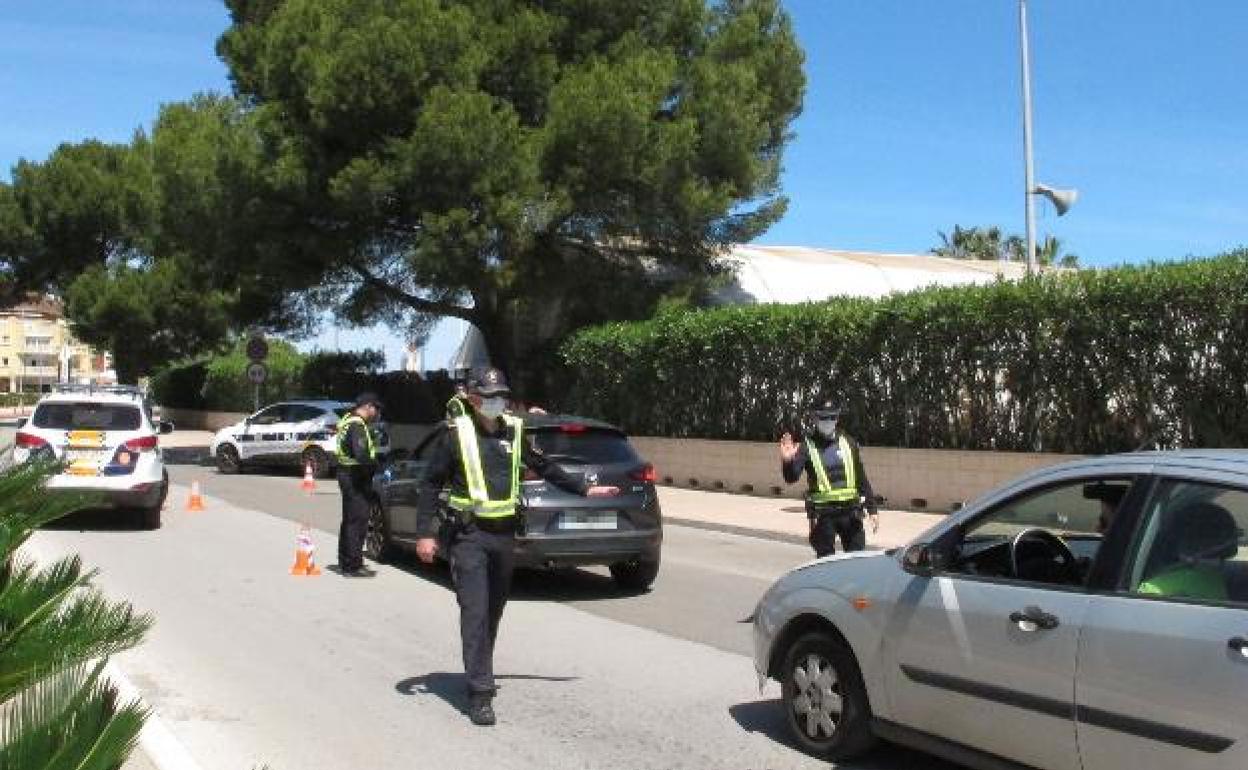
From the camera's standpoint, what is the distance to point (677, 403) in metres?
23.9

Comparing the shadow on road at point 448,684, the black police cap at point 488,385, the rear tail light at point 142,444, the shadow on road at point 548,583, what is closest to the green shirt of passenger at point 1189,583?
the black police cap at point 488,385

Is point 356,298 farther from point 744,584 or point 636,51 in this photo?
point 744,584

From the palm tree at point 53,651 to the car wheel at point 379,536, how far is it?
6.07 m

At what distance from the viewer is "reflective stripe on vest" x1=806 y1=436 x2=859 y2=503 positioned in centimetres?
893

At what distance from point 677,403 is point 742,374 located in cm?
209

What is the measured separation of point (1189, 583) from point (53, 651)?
3840 millimetres

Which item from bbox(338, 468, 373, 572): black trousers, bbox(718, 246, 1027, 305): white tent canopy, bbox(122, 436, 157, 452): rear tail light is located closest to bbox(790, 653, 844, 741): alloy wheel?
bbox(338, 468, 373, 572): black trousers

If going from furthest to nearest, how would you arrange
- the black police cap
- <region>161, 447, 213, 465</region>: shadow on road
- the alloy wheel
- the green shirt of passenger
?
<region>161, 447, 213, 465</region>: shadow on road
the black police cap
the alloy wheel
the green shirt of passenger

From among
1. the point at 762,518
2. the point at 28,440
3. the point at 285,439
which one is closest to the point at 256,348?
the point at 285,439

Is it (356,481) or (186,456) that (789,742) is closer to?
(356,481)

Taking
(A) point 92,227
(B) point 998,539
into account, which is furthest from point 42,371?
(B) point 998,539

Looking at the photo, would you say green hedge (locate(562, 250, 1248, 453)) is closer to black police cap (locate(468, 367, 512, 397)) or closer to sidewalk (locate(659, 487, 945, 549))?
sidewalk (locate(659, 487, 945, 549))

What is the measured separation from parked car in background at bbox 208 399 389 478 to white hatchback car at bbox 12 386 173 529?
10113 millimetres

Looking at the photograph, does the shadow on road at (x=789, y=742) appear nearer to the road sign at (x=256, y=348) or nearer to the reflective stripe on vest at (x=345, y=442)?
→ the reflective stripe on vest at (x=345, y=442)
